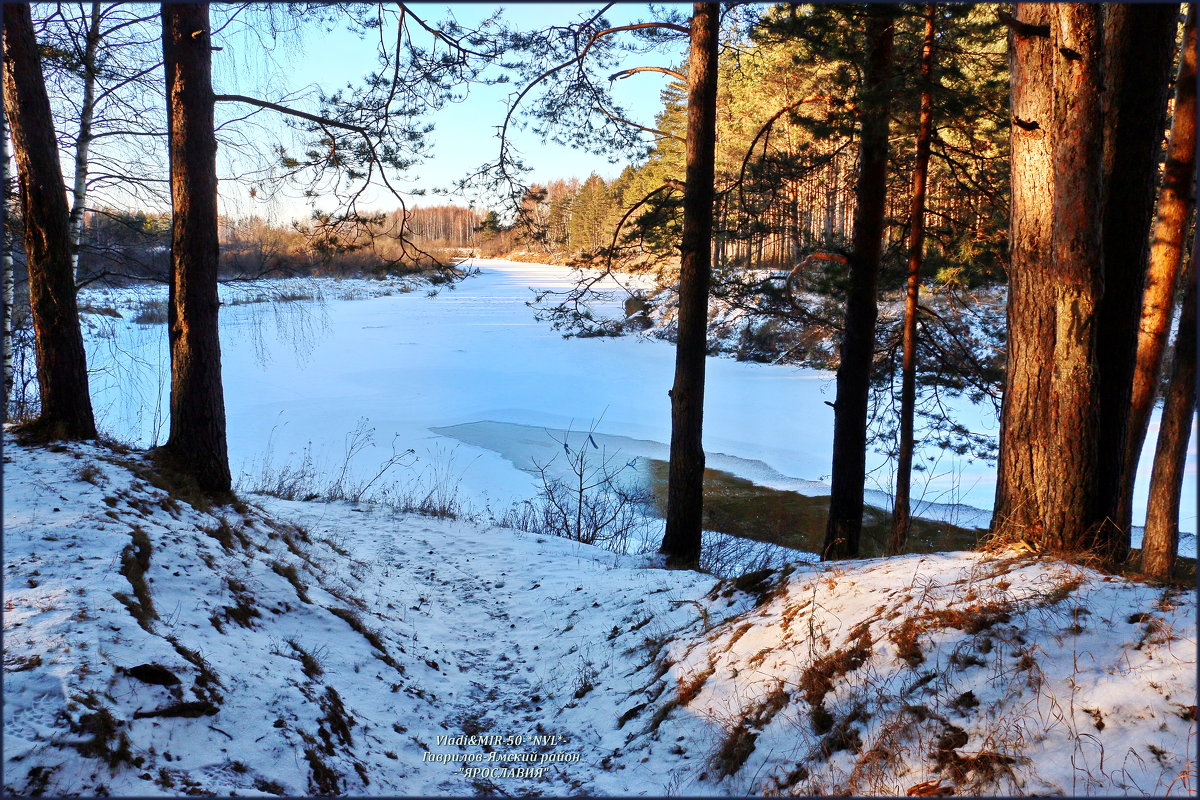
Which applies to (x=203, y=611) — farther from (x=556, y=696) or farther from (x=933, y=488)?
(x=933, y=488)

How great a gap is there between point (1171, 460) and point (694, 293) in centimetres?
472

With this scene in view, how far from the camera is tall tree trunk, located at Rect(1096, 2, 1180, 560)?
4094 mm

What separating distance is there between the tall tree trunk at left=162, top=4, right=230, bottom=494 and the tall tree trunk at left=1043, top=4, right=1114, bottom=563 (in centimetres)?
629

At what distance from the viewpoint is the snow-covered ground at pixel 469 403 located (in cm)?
1280

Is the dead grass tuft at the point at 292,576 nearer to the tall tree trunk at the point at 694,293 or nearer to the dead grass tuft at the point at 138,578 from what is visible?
the dead grass tuft at the point at 138,578

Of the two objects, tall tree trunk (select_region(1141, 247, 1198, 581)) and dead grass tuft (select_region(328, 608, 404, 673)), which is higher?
tall tree trunk (select_region(1141, 247, 1198, 581))

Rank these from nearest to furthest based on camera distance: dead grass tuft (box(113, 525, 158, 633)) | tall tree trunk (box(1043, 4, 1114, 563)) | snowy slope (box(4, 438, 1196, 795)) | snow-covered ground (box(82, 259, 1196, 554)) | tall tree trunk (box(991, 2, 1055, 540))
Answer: snowy slope (box(4, 438, 1196, 795)) < dead grass tuft (box(113, 525, 158, 633)) < tall tree trunk (box(1043, 4, 1114, 563)) < tall tree trunk (box(991, 2, 1055, 540)) < snow-covered ground (box(82, 259, 1196, 554))

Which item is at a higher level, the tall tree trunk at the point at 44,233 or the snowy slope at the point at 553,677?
the tall tree trunk at the point at 44,233

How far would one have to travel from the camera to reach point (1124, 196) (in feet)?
13.6

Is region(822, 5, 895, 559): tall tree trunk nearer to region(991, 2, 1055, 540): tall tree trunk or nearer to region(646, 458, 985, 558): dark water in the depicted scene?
region(646, 458, 985, 558): dark water

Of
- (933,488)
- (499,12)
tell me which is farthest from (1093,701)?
(933,488)

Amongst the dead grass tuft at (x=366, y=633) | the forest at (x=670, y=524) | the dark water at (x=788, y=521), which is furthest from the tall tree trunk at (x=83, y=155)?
the dark water at (x=788, y=521)

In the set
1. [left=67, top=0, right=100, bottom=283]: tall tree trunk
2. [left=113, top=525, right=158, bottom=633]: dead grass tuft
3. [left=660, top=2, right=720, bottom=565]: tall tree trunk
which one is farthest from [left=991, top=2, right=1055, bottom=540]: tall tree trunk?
[left=67, top=0, right=100, bottom=283]: tall tree trunk

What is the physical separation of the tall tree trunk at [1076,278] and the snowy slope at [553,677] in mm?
627
